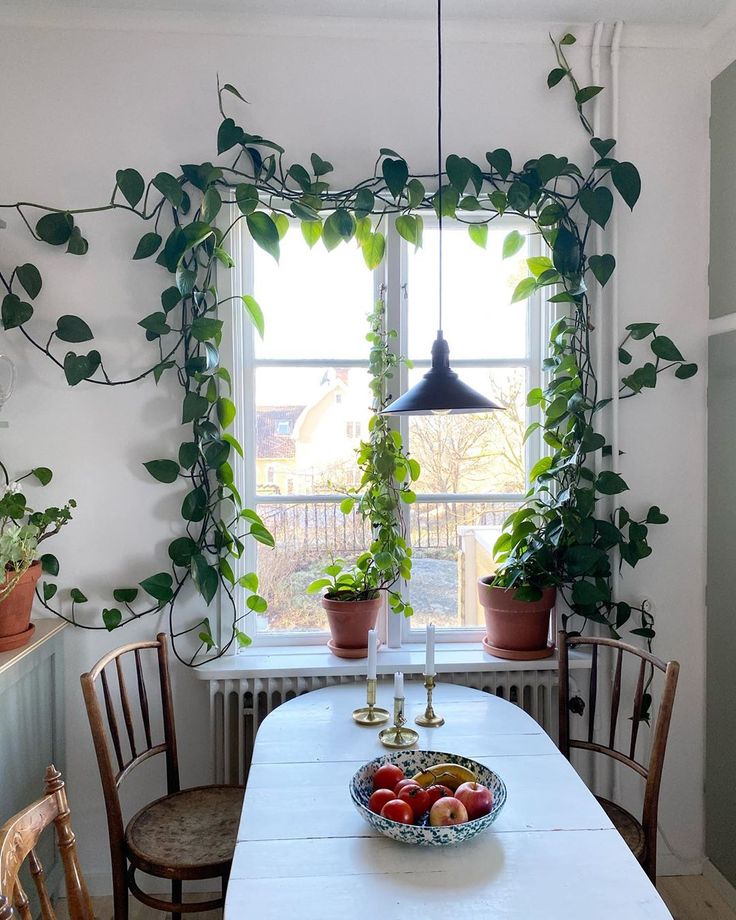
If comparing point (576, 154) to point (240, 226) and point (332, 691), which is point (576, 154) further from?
point (332, 691)

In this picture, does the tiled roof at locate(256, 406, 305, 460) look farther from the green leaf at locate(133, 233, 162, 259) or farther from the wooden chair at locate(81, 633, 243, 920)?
the wooden chair at locate(81, 633, 243, 920)

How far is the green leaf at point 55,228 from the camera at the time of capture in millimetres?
2275

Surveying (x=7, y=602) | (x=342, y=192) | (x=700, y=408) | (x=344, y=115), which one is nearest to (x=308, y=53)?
(x=344, y=115)

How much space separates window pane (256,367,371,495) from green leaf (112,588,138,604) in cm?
53

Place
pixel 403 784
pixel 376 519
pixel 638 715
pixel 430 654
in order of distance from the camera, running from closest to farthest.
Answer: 1. pixel 403 784
2. pixel 430 654
3. pixel 638 715
4. pixel 376 519

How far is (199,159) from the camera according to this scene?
238cm

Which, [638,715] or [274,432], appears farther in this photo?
[274,432]

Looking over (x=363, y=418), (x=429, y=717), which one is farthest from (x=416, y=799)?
(x=363, y=418)

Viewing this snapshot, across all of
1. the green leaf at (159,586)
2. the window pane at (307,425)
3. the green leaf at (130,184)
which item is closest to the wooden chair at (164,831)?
the green leaf at (159,586)

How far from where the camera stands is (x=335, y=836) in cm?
147

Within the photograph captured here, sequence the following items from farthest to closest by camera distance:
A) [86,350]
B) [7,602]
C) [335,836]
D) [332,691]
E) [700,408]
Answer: [700,408], [86,350], [332,691], [7,602], [335,836]

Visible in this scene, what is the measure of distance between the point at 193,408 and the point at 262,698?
96cm

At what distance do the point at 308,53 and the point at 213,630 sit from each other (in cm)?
189

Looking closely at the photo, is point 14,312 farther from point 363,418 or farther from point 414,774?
point 414,774
